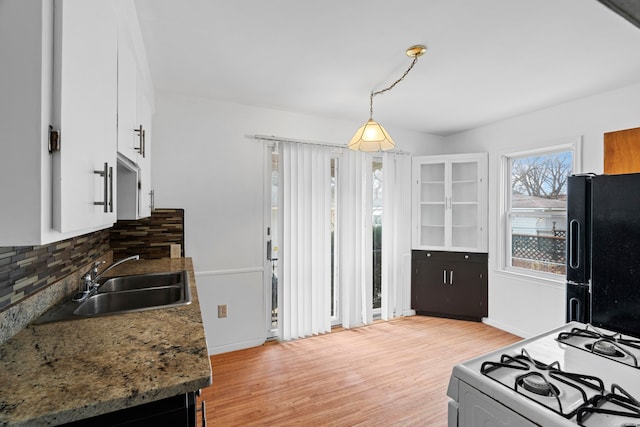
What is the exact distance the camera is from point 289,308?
3.23m

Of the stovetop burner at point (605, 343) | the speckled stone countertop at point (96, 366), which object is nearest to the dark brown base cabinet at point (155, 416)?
the speckled stone countertop at point (96, 366)

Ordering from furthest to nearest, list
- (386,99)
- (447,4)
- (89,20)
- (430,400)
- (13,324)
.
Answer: (386,99)
(430,400)
(447,4)
(13,324)
(89,20)

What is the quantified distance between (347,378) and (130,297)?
5.83ft

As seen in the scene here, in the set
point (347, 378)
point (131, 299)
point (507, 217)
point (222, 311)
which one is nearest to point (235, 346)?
point (222, 311)

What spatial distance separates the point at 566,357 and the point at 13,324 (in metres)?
2.06

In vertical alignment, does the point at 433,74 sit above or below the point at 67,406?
above

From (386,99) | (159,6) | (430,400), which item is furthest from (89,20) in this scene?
(430,400)

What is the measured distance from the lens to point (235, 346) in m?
2.99

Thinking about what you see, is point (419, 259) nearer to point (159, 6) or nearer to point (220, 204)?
point (220, 204)

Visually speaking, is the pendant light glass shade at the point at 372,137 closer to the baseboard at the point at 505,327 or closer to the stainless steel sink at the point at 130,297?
the stainless steel sink at the point at 130,297

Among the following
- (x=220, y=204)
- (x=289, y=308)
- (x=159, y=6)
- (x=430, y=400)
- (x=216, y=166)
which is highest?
(x=159, y=6)

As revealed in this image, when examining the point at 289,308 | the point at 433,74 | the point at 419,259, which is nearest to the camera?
the point at 433,74

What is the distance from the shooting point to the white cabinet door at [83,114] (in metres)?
0.69

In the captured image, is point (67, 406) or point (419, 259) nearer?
point (67, 406)
